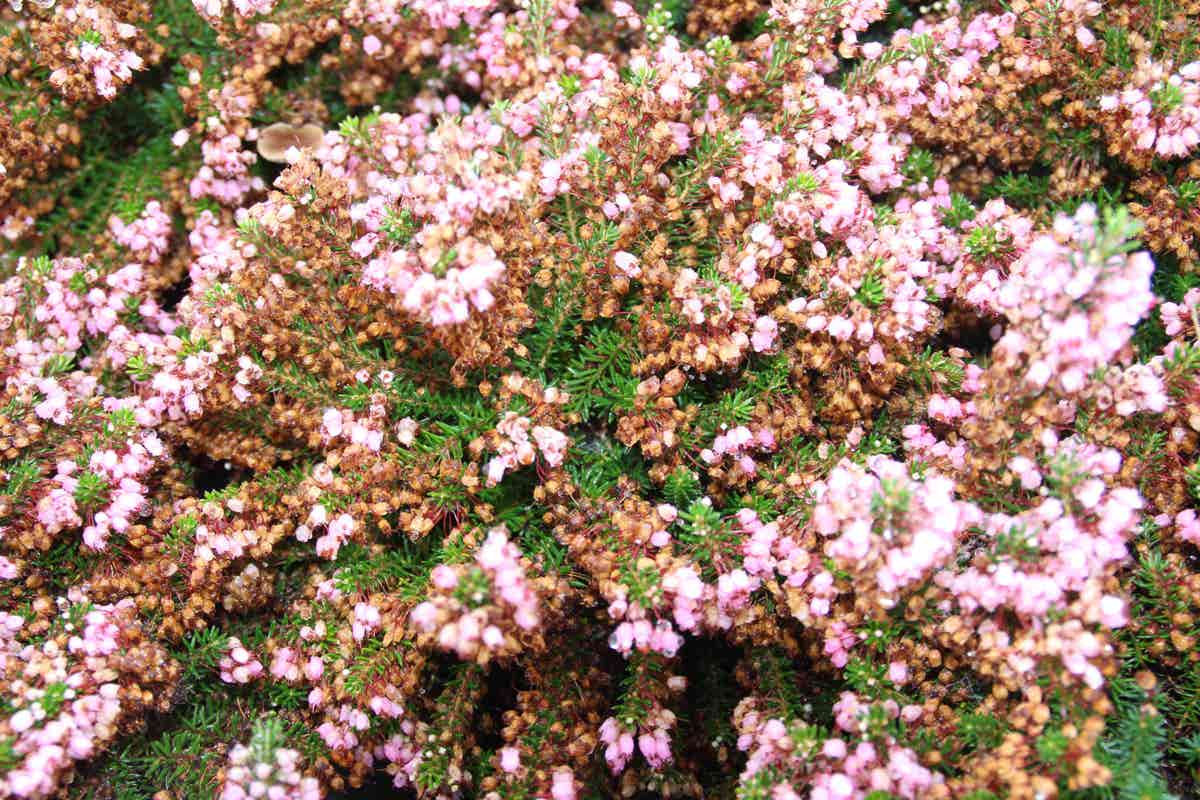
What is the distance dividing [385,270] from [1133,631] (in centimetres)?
262

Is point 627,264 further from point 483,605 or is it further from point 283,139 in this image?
point 283,139

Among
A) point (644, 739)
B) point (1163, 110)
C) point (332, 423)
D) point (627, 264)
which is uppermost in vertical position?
point (1163, 110)

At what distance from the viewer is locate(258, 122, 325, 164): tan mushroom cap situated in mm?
4066

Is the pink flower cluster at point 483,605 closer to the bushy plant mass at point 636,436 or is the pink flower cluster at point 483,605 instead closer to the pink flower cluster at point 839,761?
the bushy plant mass at point 636,436

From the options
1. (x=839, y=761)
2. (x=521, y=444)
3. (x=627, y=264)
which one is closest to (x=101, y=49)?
(x=627, y=264)

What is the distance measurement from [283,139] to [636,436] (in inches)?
87.2

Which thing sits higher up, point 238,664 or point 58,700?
point 58,700

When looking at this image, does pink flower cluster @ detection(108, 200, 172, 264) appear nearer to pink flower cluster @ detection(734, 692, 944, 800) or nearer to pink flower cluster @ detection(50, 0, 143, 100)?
pink flower cluster @ detection(50, 0, 143, 100)

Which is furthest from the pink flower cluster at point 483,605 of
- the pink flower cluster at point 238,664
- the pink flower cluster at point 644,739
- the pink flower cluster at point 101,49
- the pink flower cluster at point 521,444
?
the pink flower cluster at point 101,49

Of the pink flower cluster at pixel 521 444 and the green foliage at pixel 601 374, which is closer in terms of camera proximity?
the pink flower cluster at pixel 521 444

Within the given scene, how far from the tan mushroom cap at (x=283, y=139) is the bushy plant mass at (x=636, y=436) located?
0.59ft

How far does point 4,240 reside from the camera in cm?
414

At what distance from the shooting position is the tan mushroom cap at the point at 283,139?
13.3 ft

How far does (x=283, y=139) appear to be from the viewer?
13.4 feet
